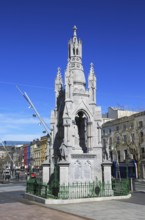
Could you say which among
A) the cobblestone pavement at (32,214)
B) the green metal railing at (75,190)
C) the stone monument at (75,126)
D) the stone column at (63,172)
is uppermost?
the stone monument at (75,126)

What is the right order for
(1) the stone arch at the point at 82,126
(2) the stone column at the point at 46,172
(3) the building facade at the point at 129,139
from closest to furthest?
(1) the stone arch at the point at 82,126, (2) the stone column at the point at 46,172, (3) the building facade at the point at 129,139

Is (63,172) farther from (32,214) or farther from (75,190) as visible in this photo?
(32,214)

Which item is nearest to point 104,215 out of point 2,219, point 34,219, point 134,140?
point 34,219

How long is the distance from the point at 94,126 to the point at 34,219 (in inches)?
411

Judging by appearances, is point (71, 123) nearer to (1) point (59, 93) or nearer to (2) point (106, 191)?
(1) point (59, 93)

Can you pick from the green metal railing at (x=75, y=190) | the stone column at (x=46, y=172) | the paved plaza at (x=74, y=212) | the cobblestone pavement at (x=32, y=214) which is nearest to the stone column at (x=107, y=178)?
the green metal railing at (x=75, y=190)

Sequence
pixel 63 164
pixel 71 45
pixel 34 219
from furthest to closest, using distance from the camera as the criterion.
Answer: pixel 71 45
pixel 63 164
pixel 34 219

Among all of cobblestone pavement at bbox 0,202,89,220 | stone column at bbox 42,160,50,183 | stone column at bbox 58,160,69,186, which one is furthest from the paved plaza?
stone column at bbox 42,160,50,183

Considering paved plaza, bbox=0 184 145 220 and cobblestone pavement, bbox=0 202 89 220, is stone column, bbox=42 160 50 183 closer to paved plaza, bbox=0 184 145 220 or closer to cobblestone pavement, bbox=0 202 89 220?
paved plaza, bbox=0 184 145 220

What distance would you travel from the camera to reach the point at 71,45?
24.5 m

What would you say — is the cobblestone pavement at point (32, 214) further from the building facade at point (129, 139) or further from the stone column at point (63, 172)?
the building facade at point (129, 139)

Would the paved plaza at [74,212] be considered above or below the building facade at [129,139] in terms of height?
below

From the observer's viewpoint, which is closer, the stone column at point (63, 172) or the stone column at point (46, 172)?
the stone column at point (63, 172)

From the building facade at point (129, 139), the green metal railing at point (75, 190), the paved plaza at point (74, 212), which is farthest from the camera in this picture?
the building facade at point (129, 139)
